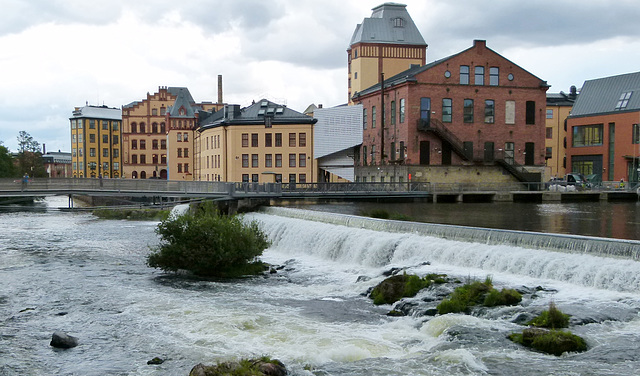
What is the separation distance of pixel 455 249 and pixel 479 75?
35.7 meters

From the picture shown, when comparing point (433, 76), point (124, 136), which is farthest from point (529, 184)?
point (124, 136)

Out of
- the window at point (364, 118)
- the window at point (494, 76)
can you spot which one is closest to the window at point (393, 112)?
the window at point (364, 118)

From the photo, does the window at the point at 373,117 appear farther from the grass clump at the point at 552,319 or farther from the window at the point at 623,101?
the grass clump at the point at 552,319

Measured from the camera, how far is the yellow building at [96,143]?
117938 mm

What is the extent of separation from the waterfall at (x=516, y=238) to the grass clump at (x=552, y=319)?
411 cm

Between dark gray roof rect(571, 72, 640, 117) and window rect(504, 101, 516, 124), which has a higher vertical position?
dark gray roof rect(571, 72, 640, 117)

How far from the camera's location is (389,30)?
83.6m

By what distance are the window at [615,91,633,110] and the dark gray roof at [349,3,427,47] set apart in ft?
85.7

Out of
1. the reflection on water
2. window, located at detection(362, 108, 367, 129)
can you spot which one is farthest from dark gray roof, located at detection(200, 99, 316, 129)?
the reflection on water

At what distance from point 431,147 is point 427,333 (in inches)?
1552

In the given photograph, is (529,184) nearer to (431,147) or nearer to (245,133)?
→ (431,147)

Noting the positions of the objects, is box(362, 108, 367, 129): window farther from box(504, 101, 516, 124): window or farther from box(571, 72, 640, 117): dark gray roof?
box(571, 72, 640, 117): dark gray roof

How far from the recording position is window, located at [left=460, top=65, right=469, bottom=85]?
5478 cm

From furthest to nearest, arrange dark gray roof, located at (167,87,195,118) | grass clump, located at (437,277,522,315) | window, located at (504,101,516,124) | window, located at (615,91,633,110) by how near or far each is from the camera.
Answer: dark gray roof, located at (167,87,195,118)
window, located at (615,91,633,110)
window, located at (504,101,516,124)
grass clump, located at (437,277,522,315)
